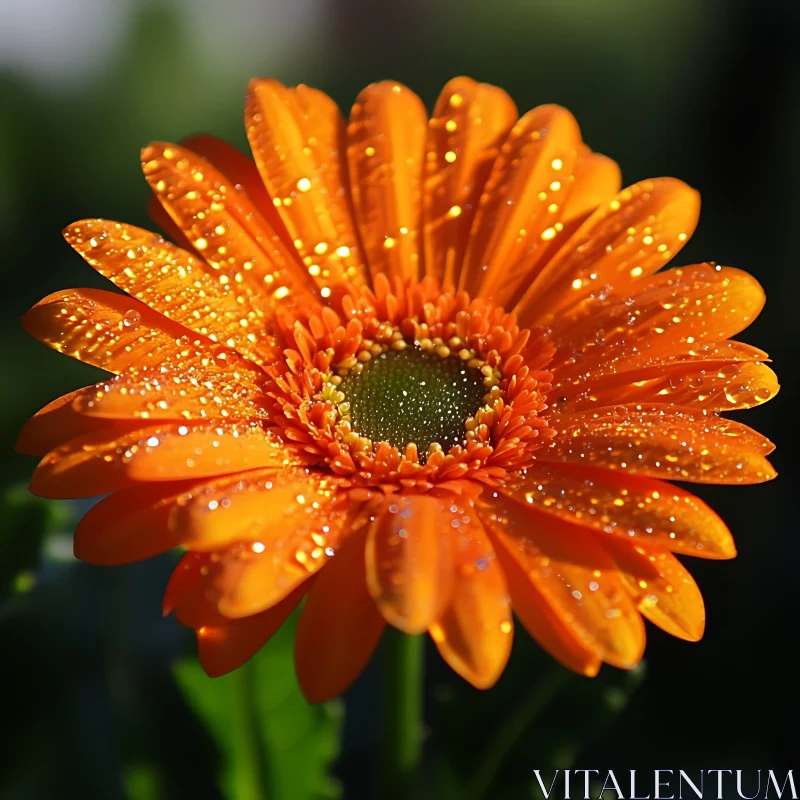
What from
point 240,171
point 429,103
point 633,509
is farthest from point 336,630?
point 429,103

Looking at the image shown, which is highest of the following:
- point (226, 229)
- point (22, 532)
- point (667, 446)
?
point (226, 229)

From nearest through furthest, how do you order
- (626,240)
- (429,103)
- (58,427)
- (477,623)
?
(477,623), (58,427), (626,240), (429,103)

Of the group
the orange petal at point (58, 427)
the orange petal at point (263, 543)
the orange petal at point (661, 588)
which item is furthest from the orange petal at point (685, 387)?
the orange petal at point (58, 427)

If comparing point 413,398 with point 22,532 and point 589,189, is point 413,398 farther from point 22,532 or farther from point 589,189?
point 22,532

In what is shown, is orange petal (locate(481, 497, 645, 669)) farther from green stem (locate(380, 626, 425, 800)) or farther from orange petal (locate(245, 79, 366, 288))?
orange petal (locate(245, 79, 366, 288))

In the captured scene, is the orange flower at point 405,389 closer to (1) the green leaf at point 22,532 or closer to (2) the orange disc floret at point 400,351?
(2) the orange disc floret at point 400,351

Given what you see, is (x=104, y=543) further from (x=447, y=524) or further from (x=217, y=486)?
(x=447, y=524)

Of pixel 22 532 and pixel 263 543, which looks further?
pixel 22 532
